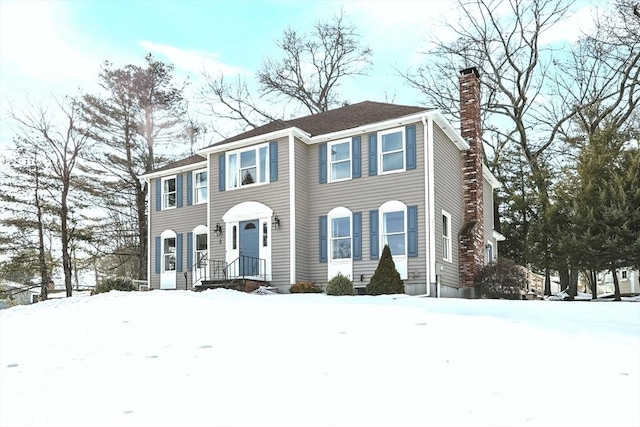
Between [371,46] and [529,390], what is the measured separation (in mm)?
27462

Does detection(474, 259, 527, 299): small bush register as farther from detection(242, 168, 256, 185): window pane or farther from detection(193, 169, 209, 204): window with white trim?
detection(193, 169, 209, 204): window with white trim

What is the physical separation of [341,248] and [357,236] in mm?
688

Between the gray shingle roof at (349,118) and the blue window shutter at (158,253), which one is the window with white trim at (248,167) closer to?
the gray shingle roof at (349,118)

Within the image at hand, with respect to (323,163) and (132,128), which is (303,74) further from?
(323,163)

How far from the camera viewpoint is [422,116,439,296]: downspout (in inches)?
551

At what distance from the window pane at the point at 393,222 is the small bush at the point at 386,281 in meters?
1.84

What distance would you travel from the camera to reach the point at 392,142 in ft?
49.9

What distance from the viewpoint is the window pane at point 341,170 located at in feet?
52.3

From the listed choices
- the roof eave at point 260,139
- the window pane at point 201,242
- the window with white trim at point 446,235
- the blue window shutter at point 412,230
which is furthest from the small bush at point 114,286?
the window with white trim at point 446,235

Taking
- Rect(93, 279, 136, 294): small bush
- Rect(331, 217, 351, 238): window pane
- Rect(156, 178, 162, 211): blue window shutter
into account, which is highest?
Rect(156, 178, 162, 211): blue window shutter

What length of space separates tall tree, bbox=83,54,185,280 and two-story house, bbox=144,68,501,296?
10072 mm

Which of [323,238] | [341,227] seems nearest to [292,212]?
[323,238]

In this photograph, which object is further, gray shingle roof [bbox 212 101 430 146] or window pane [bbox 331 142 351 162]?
window pane [bbox 331 142 351 162]

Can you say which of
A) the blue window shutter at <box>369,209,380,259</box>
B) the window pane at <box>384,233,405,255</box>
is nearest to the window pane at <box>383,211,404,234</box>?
the window pane at <box>384,233,405,255</box>
